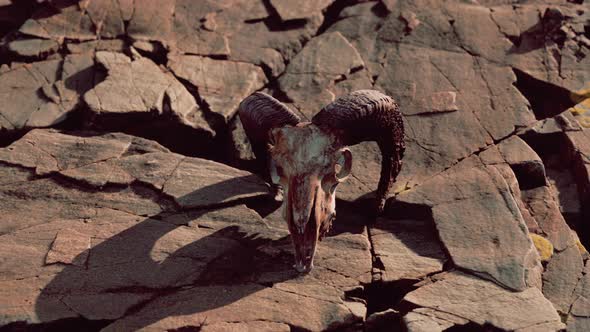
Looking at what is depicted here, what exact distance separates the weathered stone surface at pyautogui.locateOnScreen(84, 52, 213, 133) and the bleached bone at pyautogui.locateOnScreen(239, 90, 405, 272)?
1.95m

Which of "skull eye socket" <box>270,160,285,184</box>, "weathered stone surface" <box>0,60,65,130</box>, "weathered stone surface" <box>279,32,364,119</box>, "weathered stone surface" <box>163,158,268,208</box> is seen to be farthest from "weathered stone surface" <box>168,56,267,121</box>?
"skull eye socket" <box>270,160,285,184</box>

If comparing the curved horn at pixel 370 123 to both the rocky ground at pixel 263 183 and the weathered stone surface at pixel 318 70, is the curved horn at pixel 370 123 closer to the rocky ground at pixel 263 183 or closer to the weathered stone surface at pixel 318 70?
the rocky ground at pixel 263 183

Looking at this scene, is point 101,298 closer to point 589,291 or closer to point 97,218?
point 97,218

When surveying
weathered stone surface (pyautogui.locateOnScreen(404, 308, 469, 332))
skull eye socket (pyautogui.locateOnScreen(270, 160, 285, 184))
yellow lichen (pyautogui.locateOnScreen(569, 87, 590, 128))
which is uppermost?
skull eye socket (pyautogui.locateOnScreen(270, 160, 285, 184))

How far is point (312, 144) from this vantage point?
8.07 metres

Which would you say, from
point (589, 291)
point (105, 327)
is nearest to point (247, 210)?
point (105, 327)

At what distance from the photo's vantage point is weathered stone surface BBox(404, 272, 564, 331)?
7781mm

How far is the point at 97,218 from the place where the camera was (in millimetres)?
9016

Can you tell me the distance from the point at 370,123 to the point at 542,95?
12.6 ft

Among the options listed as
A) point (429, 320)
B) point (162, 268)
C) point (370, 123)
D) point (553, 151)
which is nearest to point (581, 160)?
point (553, 151)

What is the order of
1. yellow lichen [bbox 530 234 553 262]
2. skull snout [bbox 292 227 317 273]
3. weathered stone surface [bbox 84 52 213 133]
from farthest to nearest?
weathered stone surface [bbox 84 52 213 133] → yellow lichen [bbox 530 234 553 262] → skull snout [bbox 292 227 317 273]

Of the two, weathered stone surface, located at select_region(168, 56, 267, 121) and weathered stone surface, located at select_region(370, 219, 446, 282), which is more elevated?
weathered stone surface, located at select_region(168, 56, 267, 121)

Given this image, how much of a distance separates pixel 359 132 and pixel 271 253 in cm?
157

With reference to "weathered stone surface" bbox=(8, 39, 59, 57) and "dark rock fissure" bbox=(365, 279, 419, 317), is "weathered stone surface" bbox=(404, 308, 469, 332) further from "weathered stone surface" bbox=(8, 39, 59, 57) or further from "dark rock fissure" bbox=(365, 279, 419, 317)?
"weathered stone surface" bbox=(8, 39, 59, 57)
